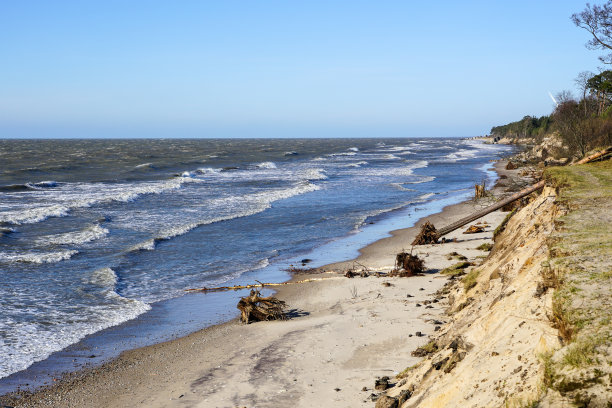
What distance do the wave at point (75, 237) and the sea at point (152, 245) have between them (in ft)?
0.25

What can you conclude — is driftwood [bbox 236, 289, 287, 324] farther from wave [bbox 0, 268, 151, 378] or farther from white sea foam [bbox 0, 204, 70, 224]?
white sea foam [bbox 0, 204, 70, 224]

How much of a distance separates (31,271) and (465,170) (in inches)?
1845

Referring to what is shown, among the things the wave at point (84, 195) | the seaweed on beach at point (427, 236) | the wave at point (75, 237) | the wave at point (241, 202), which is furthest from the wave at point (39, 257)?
the seaweed on beach at point (427, 236)

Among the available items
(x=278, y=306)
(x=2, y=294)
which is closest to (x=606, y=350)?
(x=278, y=306)

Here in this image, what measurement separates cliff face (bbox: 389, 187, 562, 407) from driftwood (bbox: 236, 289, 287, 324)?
181 inches

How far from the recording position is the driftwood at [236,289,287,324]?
12102 mm

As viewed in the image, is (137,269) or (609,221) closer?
(609,221)

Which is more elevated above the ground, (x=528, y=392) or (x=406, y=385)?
(x=528, y=392)

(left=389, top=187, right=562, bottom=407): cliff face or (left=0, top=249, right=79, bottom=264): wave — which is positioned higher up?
(left=389, top=187, right=562, bottom=407): cliff face

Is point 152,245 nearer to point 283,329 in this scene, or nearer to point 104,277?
point 104,277

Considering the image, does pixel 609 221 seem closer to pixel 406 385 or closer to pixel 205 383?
pixel 406 385

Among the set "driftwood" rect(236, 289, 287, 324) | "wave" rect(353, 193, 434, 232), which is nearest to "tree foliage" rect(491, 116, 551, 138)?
"wave" rect(353, 193, 434, 232)

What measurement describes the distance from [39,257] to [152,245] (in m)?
3.97

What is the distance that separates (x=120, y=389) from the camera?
8977 mm
